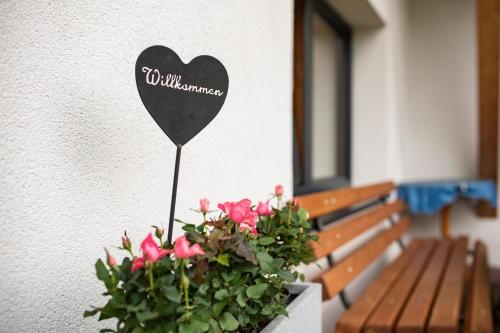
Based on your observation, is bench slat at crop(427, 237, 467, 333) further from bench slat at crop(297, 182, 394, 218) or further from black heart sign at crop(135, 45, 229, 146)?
black heart sign at crop(135, 45, 229, 146)

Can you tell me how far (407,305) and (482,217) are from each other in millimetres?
3005

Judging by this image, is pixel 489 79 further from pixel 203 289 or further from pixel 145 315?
pixel 145 315

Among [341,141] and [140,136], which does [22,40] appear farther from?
[341,141]

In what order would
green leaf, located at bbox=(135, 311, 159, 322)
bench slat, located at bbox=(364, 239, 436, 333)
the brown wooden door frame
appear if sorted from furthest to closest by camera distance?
1. the brown wooden door frame
2. bench slat, located at bbox=(364, 239, 436, 333)
3. green leaf, located at bbox=(135, 311, 159, 322)

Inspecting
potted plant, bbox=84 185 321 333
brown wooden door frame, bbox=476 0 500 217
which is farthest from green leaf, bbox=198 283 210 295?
brown wooden door frame, bbox=476 0 500 217

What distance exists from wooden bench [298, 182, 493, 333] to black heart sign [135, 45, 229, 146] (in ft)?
2.87

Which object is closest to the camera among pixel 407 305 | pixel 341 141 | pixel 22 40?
pixel 22 40

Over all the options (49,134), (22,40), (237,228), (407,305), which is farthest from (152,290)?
(407,305)

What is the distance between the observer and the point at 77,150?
98 centimetres

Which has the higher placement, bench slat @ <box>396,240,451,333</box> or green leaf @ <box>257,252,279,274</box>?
green leaf @ <box>257,252,279,274</box>

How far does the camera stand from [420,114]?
16.9 feet

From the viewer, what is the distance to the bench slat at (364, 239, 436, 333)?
1881mm

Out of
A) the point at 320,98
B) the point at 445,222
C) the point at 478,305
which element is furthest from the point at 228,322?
the point at 445,222

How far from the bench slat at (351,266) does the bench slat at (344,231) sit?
0.08 meters
